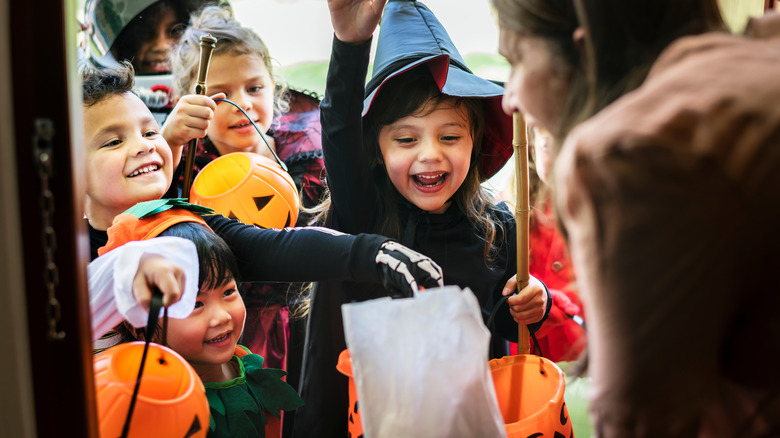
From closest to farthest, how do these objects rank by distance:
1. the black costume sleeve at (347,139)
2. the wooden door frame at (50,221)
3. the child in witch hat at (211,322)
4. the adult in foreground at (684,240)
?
the adult in foreground at (684,240) → the wooden door frame at (50,221) → the child in witch hat at (211,322) → the black costume sleeve at (347,139)

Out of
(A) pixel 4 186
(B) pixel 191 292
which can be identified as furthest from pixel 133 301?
(A) pixel 4 186

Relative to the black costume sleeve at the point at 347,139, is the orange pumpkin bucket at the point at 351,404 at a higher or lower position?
lower

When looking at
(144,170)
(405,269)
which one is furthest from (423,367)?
(144,170)

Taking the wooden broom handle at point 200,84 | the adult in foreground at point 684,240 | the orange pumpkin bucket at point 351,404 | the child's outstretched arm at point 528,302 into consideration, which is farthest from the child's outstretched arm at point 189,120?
the adult in foreground at point 684,240

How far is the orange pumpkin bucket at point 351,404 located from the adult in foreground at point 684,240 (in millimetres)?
691

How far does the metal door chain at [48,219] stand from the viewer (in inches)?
37.2

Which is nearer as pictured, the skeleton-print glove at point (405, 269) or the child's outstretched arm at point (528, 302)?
the skeleton-print glove at point (405, 269)

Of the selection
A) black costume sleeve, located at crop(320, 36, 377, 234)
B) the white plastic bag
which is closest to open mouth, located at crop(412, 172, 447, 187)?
black costume sleeve, located at crop(320, 36, 377, 234)

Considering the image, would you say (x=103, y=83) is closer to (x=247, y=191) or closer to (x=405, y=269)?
(x=247, y=191)

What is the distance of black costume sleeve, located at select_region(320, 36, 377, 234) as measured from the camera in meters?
1.40

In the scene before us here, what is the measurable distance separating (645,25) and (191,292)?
0.94m

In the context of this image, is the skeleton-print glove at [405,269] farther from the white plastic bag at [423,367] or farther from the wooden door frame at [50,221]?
the wooden door frame at [50,221]

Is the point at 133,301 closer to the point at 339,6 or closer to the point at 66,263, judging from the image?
the point at 66,263

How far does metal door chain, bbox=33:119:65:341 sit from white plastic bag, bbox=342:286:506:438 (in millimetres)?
450
